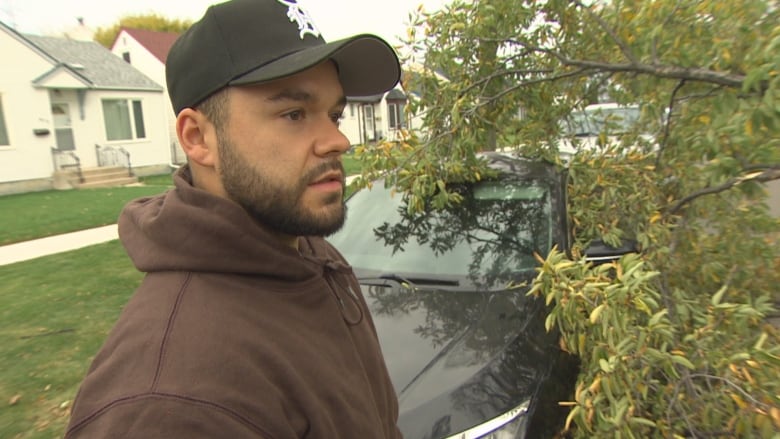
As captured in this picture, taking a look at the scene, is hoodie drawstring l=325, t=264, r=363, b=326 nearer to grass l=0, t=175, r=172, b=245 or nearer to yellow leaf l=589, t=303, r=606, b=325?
yellow leaf l=589, t=303, r=606, b=325

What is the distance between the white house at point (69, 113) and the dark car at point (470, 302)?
13434mm

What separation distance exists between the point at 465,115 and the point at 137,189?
12690 millimetres

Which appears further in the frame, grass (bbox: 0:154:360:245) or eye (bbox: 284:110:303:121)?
grass (bbox: 0:154:360:245)

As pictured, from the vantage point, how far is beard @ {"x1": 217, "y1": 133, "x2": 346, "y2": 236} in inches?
44.5

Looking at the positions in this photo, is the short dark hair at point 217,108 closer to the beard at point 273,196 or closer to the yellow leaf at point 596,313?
the beard at point 273,196

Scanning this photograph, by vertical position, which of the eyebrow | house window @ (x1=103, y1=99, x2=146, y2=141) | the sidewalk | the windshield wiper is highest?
house window @ (x1=103, y1=99, x2=146, y2=141)

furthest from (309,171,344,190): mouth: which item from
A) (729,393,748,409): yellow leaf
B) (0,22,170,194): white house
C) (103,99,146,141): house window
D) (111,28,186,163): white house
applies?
(111,28,186,163): white house

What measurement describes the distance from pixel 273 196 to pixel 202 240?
179 millimetres

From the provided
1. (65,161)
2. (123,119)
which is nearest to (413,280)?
(65,161)

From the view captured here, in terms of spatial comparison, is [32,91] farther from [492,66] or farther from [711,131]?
[711,131]

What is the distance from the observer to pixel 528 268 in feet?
9.96

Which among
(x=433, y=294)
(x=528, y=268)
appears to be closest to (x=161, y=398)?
(x=433, y=294)

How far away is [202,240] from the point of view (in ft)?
3.42

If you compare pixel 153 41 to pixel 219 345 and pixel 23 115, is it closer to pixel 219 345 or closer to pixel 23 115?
pixel 23 115
